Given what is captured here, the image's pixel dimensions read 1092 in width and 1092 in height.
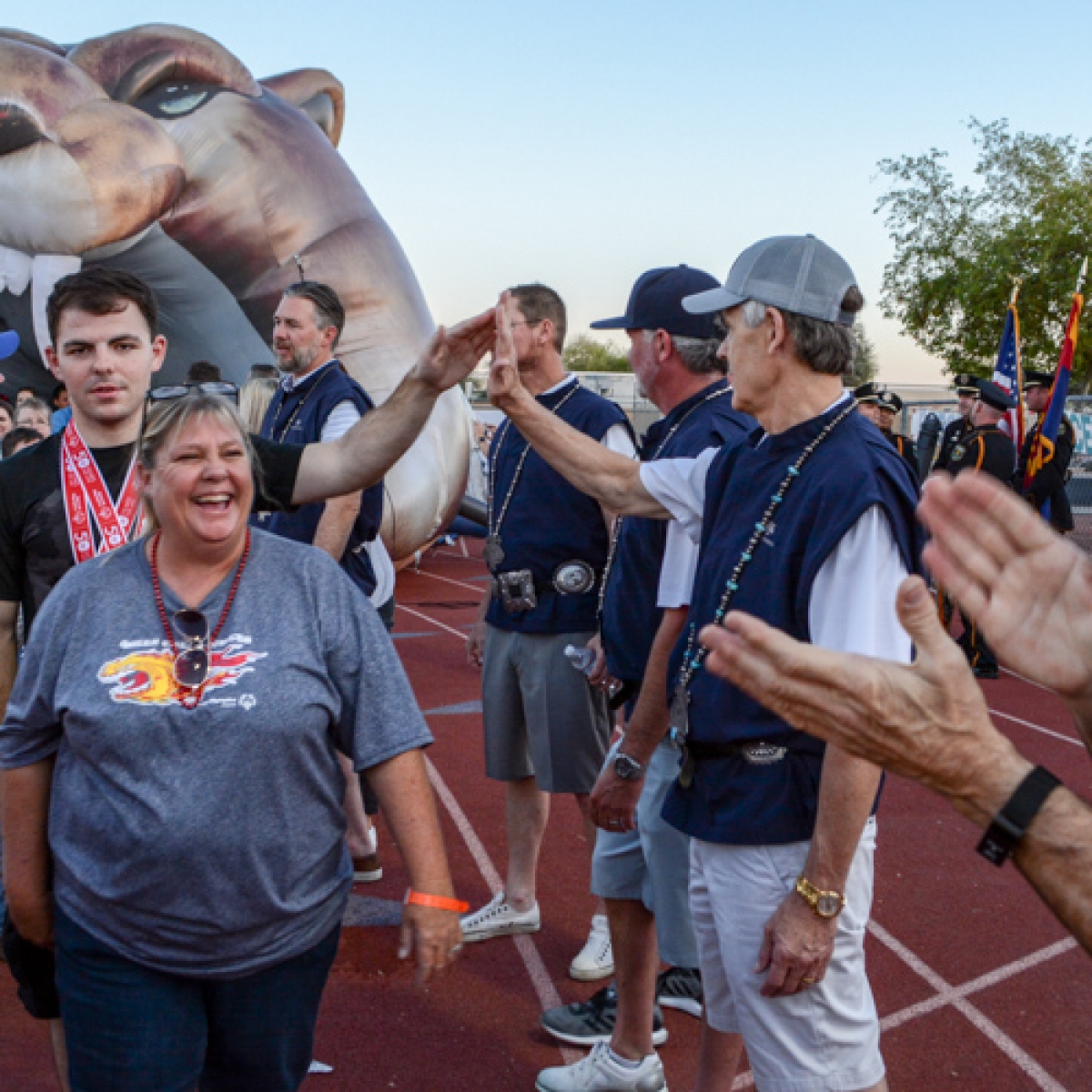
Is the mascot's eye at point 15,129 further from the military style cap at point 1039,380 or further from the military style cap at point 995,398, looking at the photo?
the military style cap at point 1039,380

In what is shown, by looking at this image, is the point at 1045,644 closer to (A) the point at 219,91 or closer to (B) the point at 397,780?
(B) the point at 397,780

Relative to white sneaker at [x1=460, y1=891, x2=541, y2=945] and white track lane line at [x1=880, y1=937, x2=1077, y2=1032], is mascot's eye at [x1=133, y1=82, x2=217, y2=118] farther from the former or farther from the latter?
white track lane line at [x1=880, y1=937, x2=1077, y2=1032]

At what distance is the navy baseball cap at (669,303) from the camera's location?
10.6 feet

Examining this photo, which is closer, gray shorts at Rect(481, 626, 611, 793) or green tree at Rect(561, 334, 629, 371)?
gray shorts at Rect(481, 626, 611, 793)

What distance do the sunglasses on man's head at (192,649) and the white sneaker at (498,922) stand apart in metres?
2.36

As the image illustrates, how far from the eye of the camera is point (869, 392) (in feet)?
31.7

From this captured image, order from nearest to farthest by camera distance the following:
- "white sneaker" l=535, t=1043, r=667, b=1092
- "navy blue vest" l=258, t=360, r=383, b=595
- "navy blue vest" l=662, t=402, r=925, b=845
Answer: "navy blue vest" l=662, t=402, r=925, b=845, "white sneaker" l=535, t=1043, r=667, b=1092, "navy blue vest" l=258, t=360, r=383, b=595

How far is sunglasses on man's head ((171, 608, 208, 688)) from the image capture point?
2.02 m

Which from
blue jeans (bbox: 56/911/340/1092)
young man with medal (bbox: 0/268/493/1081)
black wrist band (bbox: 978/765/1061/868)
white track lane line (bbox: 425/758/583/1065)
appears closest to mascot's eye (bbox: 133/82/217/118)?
white track lane line (bbox: 425/758/583/1065)

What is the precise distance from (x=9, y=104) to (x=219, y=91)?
7.32 feet

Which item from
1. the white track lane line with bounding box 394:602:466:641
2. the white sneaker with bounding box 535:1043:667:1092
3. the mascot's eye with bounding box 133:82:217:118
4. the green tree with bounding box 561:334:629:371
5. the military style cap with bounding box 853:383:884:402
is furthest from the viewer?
the green tree with bounding box 561:334:629:371

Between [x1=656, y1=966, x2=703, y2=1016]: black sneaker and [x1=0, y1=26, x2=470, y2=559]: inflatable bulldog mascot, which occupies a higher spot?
[x1=0, y1=26, x2=470, y2=559]: inflatable bulldog mascot

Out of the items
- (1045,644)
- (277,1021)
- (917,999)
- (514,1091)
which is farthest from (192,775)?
(917,999)

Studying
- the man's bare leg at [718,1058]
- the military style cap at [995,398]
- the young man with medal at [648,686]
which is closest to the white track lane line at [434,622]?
the military style cap at [995,398]
